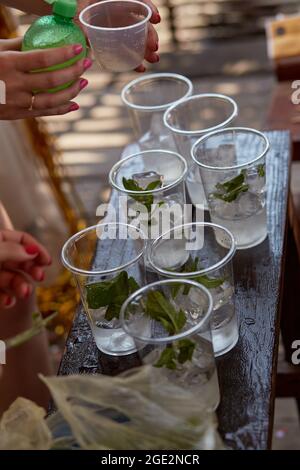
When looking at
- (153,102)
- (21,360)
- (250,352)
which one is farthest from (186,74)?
(250,352)

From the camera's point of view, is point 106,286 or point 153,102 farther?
point 153,102

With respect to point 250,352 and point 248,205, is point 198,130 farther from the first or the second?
point 250,352

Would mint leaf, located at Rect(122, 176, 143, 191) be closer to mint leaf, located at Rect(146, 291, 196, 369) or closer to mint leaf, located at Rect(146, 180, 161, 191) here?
mint leaf, located at Rect(146, 180, 161, 191)

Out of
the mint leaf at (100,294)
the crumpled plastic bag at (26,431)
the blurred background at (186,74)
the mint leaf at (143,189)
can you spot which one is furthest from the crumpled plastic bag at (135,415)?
the blurred background at (186,74)

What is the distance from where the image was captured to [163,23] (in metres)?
4.39

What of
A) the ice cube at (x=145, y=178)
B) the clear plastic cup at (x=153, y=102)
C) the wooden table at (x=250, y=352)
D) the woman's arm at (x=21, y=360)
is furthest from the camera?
the woman's arm at (x=21, y=360)

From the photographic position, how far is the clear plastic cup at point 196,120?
5.23 ft

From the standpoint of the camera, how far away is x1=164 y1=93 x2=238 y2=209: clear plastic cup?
1.59 m

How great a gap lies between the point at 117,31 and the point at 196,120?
13.1 inches

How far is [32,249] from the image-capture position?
1300mm

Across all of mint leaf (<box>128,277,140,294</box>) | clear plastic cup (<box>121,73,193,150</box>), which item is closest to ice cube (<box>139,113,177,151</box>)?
clear plastic cup (<box>121,73,193,150</box>)

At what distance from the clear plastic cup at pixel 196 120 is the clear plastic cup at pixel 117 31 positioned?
0.50ft

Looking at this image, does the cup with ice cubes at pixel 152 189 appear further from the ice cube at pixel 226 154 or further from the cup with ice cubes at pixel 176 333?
the cup with ice cubes at pixel 176 333

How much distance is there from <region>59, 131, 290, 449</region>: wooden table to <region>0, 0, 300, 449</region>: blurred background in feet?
5.13
